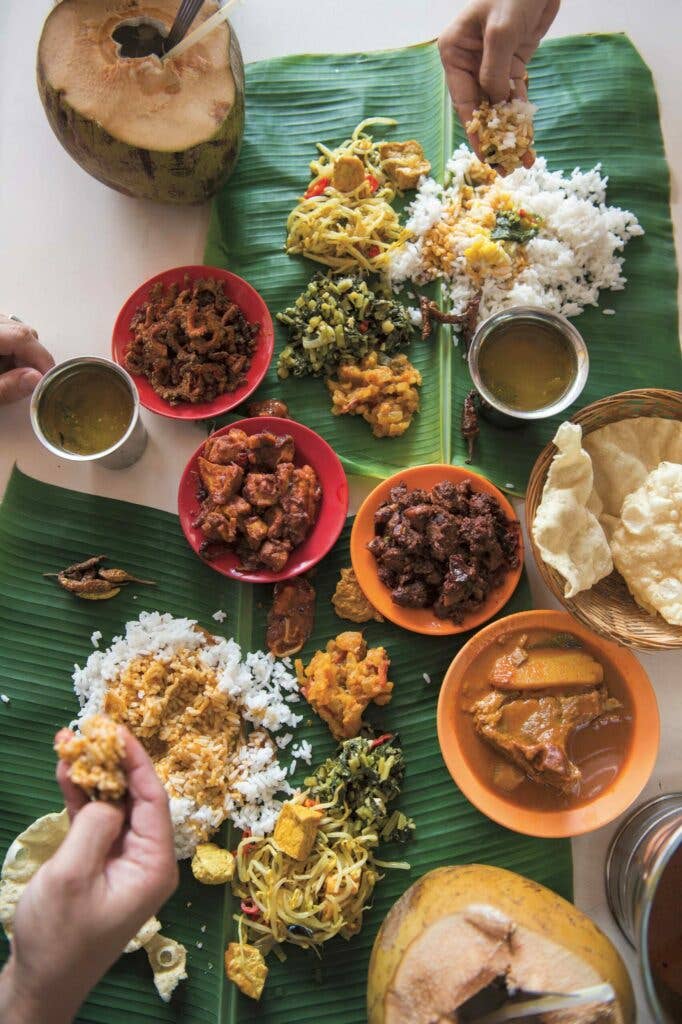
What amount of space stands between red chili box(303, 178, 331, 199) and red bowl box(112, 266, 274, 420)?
0.50m

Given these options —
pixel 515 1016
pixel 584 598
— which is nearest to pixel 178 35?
pixel 584 598

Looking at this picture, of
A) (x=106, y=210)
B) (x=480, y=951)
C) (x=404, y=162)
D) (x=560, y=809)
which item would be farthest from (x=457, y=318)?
(x=480, y=951)

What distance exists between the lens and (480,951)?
216 centimetres

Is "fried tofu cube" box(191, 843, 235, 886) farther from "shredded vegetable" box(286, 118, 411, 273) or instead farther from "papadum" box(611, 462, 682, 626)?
"shredded vegetable" box(286, 118, 411, 273)

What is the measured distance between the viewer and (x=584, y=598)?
2604 mm

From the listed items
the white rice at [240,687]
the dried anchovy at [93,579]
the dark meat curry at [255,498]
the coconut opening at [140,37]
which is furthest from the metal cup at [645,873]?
the coconut opening at [140,37]

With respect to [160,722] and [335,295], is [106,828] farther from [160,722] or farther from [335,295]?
[335,295]

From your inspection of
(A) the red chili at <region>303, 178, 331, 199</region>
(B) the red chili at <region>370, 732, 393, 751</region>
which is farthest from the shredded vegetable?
(B) the red chili at <region>370, 732, 393, 751</region>

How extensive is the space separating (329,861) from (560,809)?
2.64 feet

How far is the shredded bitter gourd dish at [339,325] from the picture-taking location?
9.82 feet

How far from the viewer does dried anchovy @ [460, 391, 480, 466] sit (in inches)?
114

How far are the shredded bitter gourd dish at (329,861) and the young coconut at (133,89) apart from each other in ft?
7.22

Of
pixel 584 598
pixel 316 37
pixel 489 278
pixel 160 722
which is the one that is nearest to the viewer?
pixel 584 598

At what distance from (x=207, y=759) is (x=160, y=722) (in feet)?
0.72
